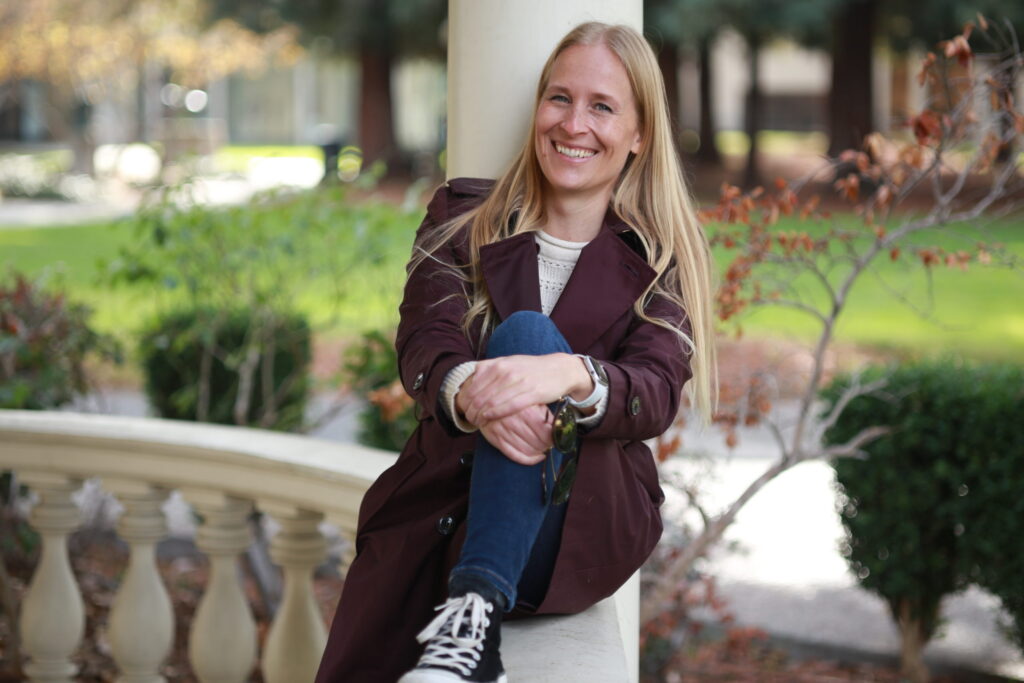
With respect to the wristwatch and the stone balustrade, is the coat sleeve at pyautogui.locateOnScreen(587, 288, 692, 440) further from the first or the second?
the stone balustrade

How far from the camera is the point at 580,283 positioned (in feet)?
8.04

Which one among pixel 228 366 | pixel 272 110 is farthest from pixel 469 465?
pixel 272 110

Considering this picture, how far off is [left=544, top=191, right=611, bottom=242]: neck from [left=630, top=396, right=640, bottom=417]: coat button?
0.52m

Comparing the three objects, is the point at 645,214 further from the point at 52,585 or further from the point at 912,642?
the point at 912,642

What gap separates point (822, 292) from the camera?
14547mm

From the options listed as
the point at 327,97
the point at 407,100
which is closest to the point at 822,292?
the point at 407,100

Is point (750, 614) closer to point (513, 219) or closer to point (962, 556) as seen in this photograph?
point (962, 556)

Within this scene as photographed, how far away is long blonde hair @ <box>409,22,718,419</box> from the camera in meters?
2.53

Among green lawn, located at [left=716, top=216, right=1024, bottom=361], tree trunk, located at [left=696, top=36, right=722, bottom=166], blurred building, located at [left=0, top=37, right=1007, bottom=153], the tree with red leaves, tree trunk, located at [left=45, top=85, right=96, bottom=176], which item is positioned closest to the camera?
the tree with red leaves

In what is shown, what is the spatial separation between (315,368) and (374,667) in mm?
9003

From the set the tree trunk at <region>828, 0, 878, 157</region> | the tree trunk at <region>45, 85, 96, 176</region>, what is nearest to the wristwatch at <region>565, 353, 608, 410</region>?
the tree trunk at <region>828, 0, 878, 157</region>

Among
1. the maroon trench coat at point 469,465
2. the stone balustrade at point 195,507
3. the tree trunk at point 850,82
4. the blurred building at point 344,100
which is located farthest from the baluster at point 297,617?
the blurred building at point 344,100

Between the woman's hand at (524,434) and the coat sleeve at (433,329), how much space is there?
186 mm

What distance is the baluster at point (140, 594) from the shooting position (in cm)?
337
